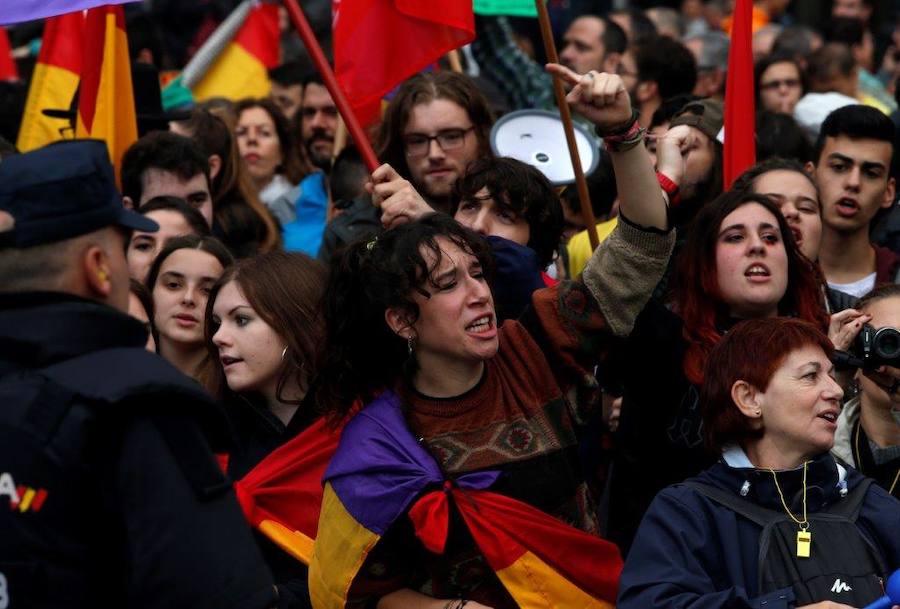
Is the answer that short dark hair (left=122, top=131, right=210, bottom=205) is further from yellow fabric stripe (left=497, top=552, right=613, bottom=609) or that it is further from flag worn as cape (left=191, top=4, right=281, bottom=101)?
flag worn as cape (left=191, top=4, right=281, bottom=101)

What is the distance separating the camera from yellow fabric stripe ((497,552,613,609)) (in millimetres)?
4508

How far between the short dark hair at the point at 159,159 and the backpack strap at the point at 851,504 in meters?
3.82

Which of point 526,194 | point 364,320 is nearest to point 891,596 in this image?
point 364,320

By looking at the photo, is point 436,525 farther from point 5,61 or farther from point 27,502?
point 5,61

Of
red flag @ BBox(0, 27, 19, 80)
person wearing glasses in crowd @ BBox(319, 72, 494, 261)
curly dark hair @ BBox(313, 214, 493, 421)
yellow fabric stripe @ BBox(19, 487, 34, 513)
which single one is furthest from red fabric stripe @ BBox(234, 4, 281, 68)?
yellow fabric stripe @ BBox(19, 487, 34, 513)

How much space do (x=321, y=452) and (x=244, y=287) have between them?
657 mm

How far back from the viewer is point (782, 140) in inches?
317

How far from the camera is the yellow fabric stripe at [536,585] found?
4508mm

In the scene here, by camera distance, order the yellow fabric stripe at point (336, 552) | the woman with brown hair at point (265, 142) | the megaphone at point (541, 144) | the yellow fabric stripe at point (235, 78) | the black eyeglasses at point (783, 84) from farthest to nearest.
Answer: the yellow fabric stripe at point (235, 78) < the black eyeglasses at point (783, 84) < the woman with brown hair at point (265, 142) < the megaphone at point (541, 144) < the yellow fabric stripe at point (336, 552)

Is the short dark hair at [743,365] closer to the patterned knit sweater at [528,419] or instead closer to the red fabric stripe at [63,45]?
the patterned knit sweater at [528,419]

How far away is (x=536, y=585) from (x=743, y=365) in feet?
2.78

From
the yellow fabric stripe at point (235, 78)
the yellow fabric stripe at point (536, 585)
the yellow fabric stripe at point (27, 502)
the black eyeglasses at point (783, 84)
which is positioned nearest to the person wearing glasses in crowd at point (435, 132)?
the yellow fabric stripe at point (536, 585)

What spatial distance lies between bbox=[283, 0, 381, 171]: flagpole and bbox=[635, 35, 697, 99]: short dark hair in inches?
136

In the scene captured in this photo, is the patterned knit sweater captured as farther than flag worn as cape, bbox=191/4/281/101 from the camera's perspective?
No
